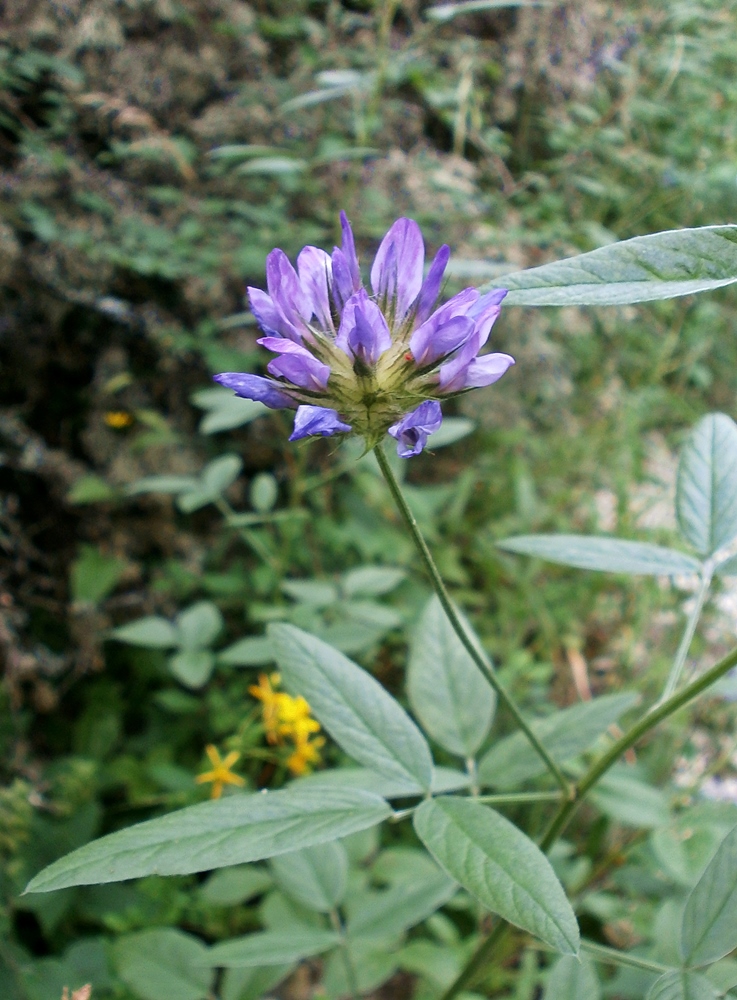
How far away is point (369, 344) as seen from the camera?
66cm

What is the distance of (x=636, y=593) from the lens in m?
2.20

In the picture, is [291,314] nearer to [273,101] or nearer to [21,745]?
[21,745]

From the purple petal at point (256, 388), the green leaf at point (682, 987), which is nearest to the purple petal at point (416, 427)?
the purple petal at point (256, 388)

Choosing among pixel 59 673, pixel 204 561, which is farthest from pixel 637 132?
pixel 59 673

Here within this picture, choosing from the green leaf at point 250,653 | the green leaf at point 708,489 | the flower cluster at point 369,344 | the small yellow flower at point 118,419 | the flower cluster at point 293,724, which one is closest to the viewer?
the flower cluster at point 369,344

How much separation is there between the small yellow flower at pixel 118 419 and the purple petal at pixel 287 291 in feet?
4.70

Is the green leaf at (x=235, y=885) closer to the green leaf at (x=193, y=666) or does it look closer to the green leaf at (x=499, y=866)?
the green leaf at (x=193, y=666)

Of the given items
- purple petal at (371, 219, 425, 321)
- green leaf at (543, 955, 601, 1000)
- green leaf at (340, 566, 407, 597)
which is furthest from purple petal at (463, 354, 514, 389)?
green leaf at (340, 566, 407, 597)

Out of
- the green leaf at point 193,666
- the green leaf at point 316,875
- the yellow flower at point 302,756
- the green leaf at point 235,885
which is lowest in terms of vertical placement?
the yellow flower at point 302,756

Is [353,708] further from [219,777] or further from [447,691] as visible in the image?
[219,777]

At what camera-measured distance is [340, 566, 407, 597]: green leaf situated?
154 cm

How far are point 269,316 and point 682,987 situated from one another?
0.68m

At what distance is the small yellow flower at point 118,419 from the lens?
201cm

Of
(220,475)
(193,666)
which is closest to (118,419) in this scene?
(220,475)
